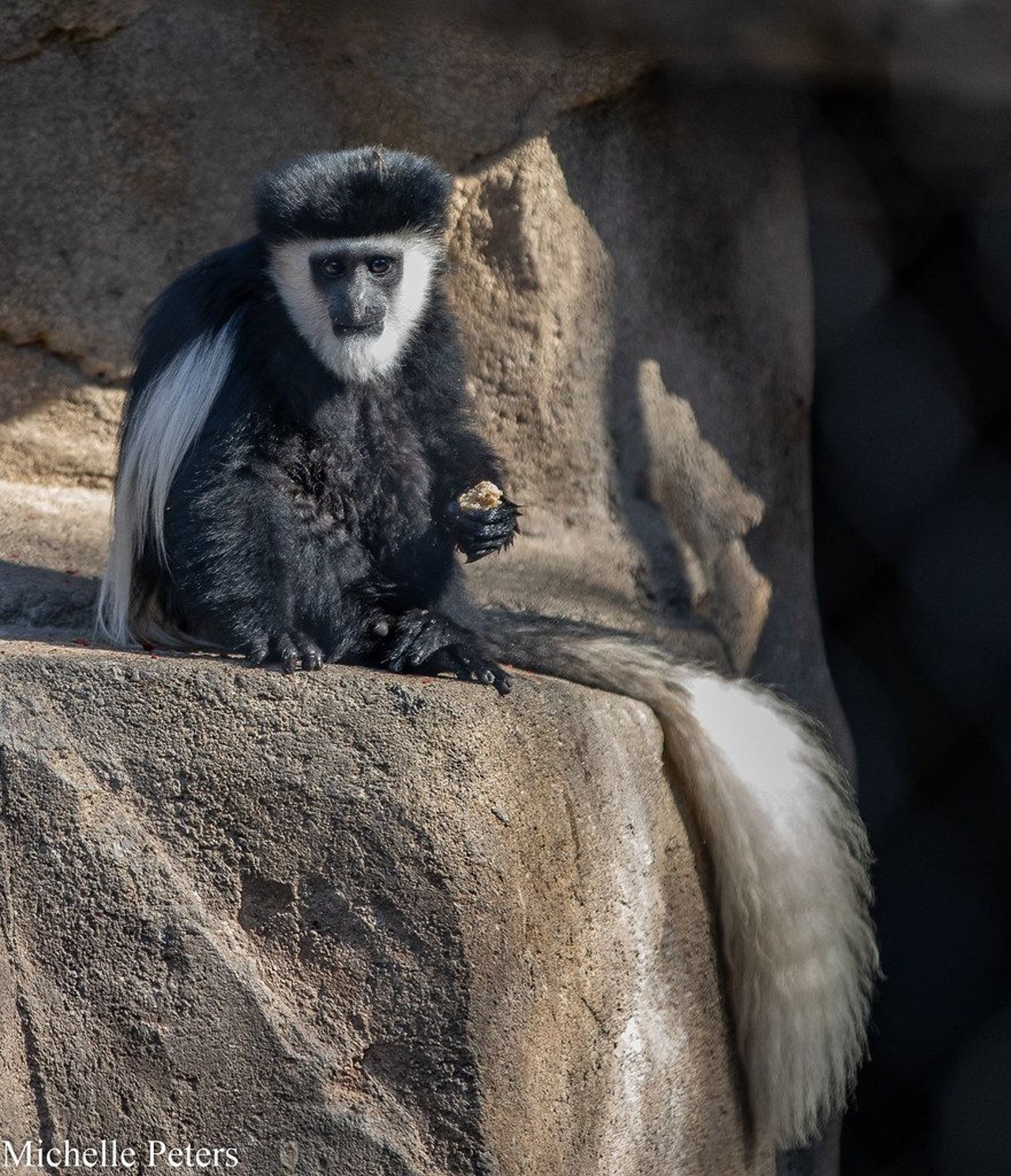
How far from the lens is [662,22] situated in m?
1.88

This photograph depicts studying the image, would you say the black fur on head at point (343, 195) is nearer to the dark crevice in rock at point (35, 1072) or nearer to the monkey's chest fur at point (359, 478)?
the monkey's chest fur at point (359, 478)

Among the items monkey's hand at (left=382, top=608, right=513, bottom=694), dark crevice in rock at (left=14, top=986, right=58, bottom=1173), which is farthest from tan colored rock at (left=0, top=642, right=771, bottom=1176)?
monkey's hand at (left=382, top=608, right=513, bottom=694)

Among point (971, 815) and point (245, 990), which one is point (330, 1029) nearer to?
point (245, 990)

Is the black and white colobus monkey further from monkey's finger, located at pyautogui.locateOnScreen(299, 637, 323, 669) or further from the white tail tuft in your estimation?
monkey's finger, located at pyautogui.locateOnScreen(299, 637, 323, 669)

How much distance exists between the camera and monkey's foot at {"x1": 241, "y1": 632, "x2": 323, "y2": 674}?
4.36ft

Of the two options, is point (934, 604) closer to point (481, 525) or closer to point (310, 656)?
point (481, 525)

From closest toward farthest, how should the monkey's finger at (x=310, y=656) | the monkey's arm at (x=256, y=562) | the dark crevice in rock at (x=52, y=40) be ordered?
the monkey's finger at (x=310, y=656), the monkey's arm at (x=256, y=562), the dark crevice in rock at (x=52, y=40)

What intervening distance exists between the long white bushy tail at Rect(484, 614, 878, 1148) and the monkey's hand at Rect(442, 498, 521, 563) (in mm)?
149

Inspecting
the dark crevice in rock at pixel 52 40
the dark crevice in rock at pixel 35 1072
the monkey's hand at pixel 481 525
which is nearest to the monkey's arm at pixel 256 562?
the monkey's hand at pixel 481 525

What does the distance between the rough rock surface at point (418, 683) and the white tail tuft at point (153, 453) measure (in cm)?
9

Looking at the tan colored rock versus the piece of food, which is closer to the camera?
the tan colored rock

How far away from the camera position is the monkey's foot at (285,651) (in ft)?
4.36

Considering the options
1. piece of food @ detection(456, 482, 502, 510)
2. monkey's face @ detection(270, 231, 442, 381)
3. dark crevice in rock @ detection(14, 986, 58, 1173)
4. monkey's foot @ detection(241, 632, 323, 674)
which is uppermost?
monkey's face @ detection(270, 231, 442, 381)

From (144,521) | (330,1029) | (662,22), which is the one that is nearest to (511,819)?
(330,1029)
